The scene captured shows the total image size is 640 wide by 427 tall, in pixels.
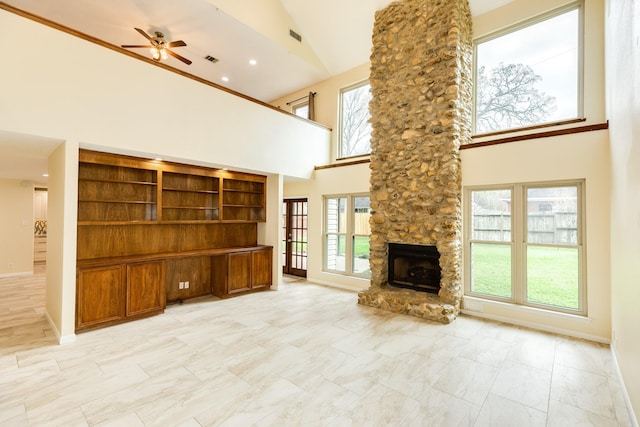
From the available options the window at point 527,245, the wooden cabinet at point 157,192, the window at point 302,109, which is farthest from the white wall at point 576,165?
the wooden cabinet at point 157,192

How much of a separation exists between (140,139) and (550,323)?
6283 mm

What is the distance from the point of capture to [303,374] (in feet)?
9.58

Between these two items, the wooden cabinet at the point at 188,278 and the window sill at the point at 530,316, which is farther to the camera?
the wooden cabinet at the point at 188,278

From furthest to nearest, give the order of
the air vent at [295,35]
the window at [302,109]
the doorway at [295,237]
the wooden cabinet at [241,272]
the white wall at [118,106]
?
the window at [302,109] < the doorway at [295,237] < the air vent at [295,35] < the wooden cabinet at [241,272] < the white wall at [118,106]

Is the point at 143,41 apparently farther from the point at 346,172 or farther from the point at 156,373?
the point at 156,373

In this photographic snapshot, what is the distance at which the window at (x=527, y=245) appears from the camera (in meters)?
4.09

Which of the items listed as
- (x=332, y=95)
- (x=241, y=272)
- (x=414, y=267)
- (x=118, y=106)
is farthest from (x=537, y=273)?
(x=118, y=106)

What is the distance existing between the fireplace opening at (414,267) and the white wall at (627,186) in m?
2.25

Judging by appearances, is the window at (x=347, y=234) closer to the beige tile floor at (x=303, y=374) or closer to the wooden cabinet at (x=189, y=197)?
the beige tile floor at (x=303, y=374)

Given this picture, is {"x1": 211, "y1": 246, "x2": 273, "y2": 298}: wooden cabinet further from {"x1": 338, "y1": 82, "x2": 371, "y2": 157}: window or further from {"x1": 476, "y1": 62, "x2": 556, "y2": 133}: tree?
{"x1": 476, "y1": 62, "x2": 556, "y2": 133}: tree

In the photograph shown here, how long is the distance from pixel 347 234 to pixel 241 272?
241 cm

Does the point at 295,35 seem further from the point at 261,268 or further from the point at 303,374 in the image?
the point at 303,374

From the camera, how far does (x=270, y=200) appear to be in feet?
21.2

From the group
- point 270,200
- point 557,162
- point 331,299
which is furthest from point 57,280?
point 557,162
